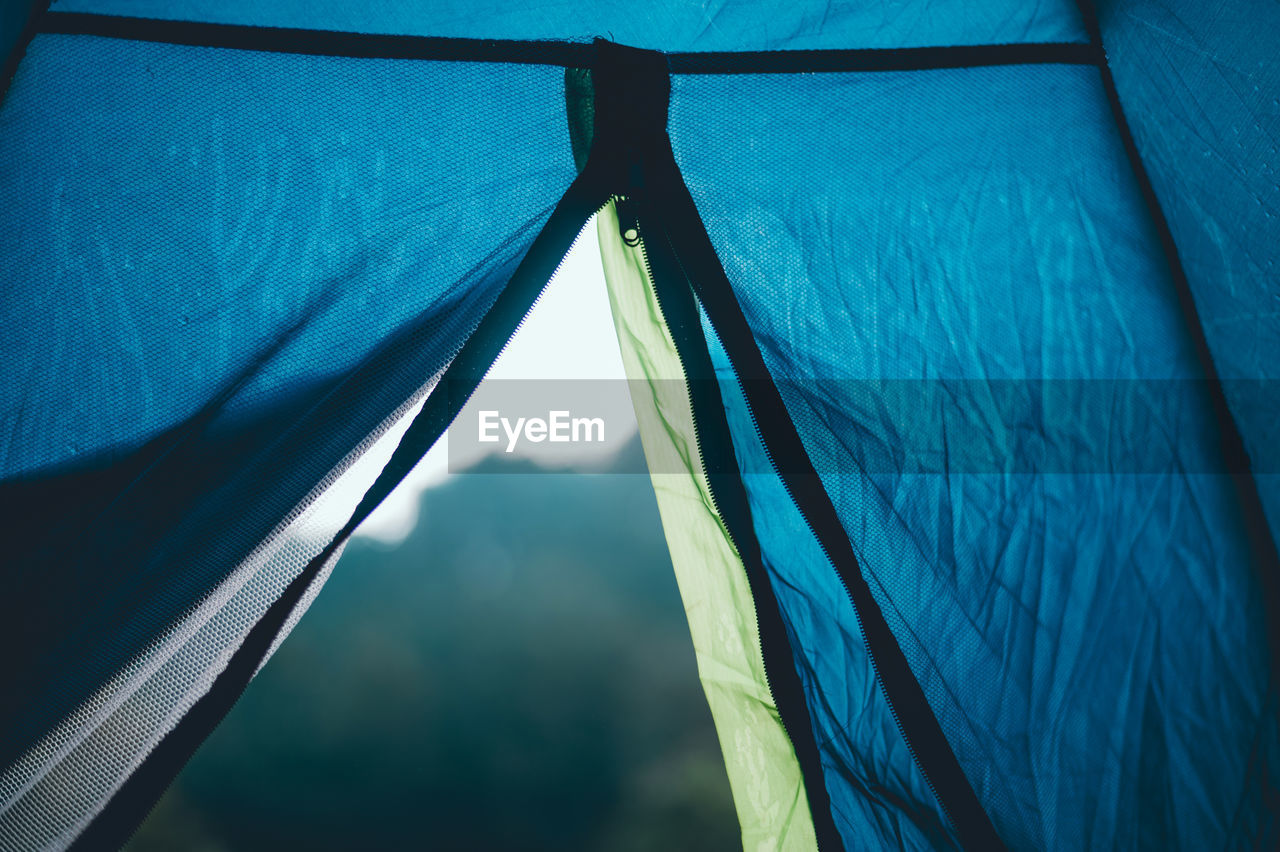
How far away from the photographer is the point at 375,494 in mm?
659

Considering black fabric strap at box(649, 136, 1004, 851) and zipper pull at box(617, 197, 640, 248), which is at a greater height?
zipper pull at box(617, 197, 640, 248)

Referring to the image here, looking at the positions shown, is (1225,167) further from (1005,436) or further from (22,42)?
(22,42)

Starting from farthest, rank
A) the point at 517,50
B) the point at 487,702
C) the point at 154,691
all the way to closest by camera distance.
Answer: the point at 487,702, the point at 517,50, the point at 154,691

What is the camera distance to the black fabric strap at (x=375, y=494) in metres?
0.62

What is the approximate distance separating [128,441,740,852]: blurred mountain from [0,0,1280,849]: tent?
3.99 metres

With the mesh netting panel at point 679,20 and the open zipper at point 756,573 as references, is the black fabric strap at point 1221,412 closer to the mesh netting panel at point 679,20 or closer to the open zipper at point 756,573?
the mesh netting panel at point 679,20

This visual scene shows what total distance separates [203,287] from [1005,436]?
84cm

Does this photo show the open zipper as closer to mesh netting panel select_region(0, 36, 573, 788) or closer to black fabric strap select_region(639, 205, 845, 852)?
black fabric strap select_region(639, 205, 845, 852)

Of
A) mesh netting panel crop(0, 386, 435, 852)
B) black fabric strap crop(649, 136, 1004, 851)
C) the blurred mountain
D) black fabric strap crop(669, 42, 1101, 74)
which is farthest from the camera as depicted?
the blurred mountain

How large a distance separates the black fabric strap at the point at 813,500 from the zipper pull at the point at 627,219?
0.03 metres

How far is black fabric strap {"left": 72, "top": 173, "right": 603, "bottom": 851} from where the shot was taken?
0.62 meters

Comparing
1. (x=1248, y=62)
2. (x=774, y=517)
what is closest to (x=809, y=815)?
(x=774, y=517)

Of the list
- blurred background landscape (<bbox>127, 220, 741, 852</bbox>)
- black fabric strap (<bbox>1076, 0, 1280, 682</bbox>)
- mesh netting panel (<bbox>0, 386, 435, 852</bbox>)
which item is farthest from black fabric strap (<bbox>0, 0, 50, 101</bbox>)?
blurred background landscape (<bbox>127, 220, 741, 852</bbox>)

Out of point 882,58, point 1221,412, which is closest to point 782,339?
point 882,58
